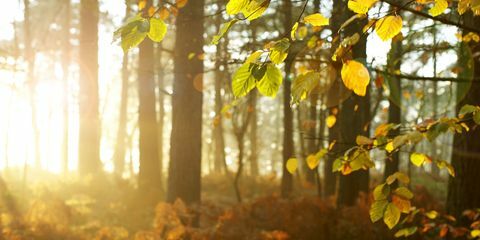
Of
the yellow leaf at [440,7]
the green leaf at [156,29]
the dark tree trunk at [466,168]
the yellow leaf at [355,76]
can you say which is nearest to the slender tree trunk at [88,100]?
the dark tree trunk at [466,168]

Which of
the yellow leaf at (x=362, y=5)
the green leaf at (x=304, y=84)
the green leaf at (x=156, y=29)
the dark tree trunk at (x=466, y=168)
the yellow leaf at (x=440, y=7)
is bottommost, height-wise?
the dark tree trunk at (x=466, y=168)

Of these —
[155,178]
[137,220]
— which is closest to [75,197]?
[155,178]

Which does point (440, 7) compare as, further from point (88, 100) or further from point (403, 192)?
point (88, 100)

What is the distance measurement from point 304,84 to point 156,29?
59 centimetres

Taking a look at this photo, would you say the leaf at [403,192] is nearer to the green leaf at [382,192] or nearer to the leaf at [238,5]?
the green leaf at [382,192]

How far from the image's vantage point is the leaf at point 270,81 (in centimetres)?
154

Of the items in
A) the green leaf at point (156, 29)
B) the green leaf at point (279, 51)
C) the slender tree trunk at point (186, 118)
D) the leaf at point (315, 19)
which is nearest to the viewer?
the green leaf at point (279, 51)

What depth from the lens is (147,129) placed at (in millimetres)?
11906

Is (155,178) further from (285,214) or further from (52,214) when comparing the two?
(285,214)

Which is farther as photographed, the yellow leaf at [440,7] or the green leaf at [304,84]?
the yellow leaf at [440,7]

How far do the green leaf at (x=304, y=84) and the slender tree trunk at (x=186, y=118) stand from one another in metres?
6.33

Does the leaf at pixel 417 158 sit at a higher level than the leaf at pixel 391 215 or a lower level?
higher

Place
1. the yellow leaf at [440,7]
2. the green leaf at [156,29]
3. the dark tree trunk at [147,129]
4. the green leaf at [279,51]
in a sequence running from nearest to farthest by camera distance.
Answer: the green leaf at [279,51], the green leaf at [156,29], the yellow leaf at [440,7], the dark tree trunk at [147,129]

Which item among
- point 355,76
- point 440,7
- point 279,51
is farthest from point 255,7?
point 440,7
